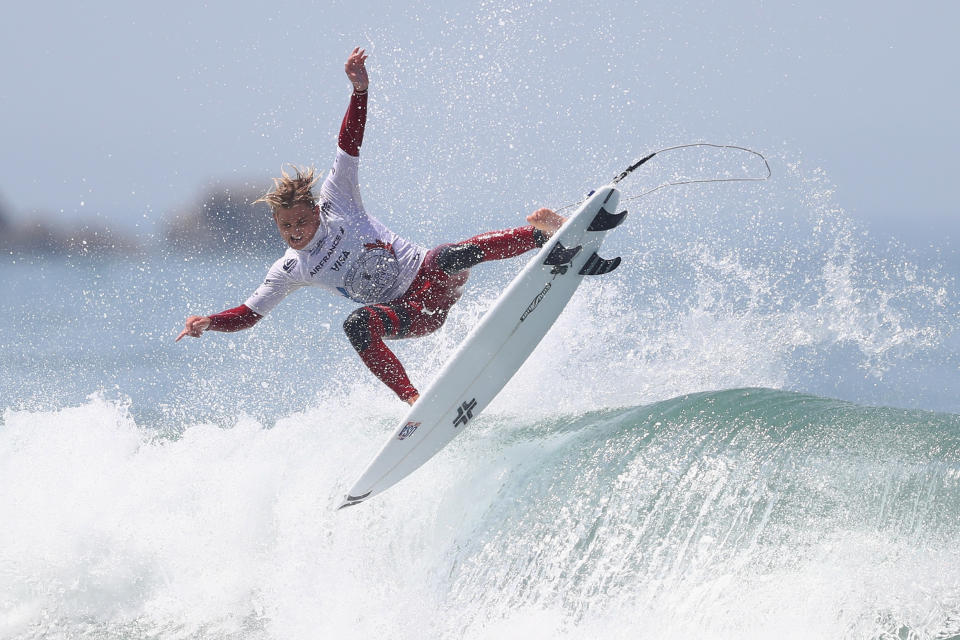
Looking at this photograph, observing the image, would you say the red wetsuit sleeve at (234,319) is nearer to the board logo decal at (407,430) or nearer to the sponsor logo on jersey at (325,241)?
the sponsor logo on jersey at (325,241)

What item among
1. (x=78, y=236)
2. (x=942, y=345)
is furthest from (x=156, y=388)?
(x=78, y=236)

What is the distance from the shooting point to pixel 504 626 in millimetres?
4832

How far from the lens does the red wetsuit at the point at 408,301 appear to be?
17.4 ft

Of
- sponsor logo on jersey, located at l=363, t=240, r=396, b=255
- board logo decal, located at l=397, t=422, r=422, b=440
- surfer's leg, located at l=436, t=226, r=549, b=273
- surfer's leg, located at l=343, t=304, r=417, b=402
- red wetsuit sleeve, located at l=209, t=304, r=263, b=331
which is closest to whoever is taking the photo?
board logo decal, located at l=397, t=422, r=422, b=440

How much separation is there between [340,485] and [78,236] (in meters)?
43.5

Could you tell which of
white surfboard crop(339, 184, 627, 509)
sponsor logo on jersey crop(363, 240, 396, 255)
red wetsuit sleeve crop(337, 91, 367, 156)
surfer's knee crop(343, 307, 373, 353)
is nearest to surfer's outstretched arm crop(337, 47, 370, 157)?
red wetsuit sleeve crop(337, 91, 367, 156)

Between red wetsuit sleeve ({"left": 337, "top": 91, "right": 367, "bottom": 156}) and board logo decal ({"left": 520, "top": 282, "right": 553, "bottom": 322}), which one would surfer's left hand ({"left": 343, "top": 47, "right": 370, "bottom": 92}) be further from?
board logo decal ({"left": 520, "top": 282, "right": 553, "bottom": 322})

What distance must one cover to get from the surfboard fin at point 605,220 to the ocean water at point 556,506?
13.8 inches

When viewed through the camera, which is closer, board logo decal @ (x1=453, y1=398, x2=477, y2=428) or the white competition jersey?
board logo decal @ (x1=453, y1=398, x2=477, y2=428)

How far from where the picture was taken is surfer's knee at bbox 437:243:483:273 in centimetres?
548

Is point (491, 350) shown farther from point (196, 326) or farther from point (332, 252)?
point (196, 326)

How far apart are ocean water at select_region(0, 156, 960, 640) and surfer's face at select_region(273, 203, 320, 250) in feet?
5.79

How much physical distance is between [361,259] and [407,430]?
1.11 metres

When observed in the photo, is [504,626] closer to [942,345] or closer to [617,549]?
[617,549]
